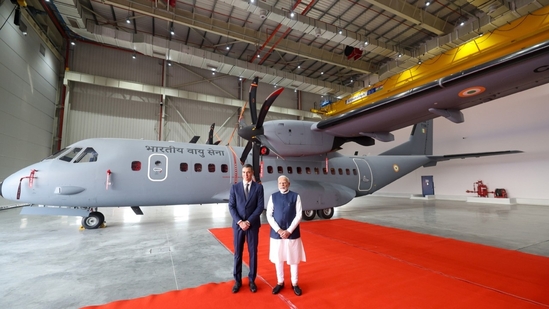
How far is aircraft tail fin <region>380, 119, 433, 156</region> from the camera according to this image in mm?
13227

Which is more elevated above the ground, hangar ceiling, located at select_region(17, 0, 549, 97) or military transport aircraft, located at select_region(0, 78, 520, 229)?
hangar ceiling, located at select_region(17, 0, 549, 97)

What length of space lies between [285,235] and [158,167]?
5.92 meters

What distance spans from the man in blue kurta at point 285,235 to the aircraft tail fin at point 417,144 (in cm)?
1172

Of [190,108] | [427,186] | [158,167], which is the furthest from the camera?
[190,108]

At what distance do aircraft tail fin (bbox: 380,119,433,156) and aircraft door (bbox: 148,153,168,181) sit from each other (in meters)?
10.8

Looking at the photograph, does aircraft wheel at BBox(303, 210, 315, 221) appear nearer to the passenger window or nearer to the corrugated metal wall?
the passenger window

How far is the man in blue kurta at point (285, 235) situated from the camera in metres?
2.85

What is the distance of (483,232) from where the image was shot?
6.39 m

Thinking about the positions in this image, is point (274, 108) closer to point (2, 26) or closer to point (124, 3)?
point (124, 3)

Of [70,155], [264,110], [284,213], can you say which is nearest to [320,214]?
[264,110]

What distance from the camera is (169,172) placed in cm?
752

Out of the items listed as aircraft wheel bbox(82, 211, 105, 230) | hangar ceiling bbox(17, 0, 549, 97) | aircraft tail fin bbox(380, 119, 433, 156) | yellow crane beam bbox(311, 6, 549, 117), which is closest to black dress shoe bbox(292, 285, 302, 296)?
aircraft wheel bbox(82, 211, 105, 230)

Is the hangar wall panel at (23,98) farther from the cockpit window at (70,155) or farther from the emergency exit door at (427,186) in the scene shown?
the emergency exit door at (427,186)

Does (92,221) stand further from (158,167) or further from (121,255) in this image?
(121,255)
